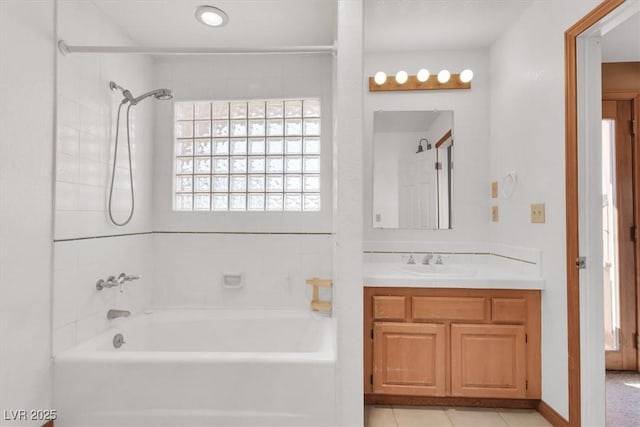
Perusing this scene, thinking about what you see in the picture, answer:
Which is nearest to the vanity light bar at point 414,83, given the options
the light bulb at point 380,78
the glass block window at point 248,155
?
the light bulb at point 380,78

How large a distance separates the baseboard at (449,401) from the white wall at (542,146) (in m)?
0.16

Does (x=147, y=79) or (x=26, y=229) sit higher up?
(x=147, y=79)

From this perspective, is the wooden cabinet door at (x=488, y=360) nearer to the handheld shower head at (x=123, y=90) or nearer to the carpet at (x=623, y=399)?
the carpet at (x=623, y=399)

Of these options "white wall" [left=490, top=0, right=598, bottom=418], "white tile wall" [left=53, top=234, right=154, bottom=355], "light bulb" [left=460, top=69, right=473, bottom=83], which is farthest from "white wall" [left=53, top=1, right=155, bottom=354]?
"white wall" [left=490, top=0, right=598, bottom=418]

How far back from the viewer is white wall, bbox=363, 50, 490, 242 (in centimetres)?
279

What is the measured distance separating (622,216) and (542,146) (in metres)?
1.23

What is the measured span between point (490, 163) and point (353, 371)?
1952 mm

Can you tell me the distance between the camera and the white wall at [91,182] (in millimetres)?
1885

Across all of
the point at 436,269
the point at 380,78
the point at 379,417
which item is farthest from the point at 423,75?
the point at 379,417

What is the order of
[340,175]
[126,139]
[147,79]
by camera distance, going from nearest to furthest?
[340,175]
[126,139]
[147,79]

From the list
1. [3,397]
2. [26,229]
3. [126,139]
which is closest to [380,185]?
[126,139]

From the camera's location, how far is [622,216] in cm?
272

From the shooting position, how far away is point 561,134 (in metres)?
1.95

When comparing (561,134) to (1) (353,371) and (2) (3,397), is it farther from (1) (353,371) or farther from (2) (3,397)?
→ (2) (3,397)
